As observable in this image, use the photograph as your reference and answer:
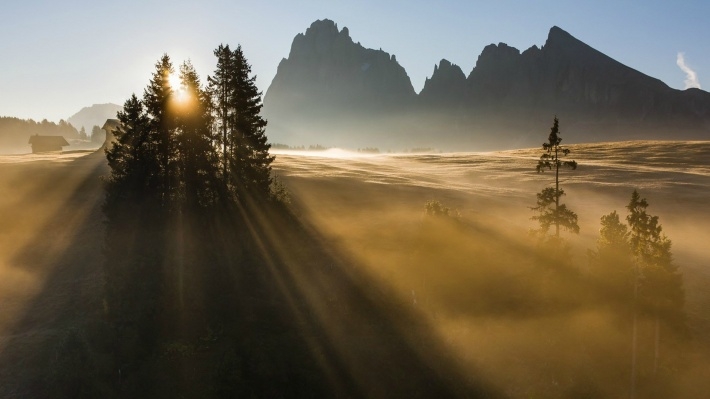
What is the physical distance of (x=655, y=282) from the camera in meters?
29.1

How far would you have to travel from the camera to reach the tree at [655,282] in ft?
94.1

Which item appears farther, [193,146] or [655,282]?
[193,146]

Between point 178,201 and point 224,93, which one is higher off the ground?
point 224,93

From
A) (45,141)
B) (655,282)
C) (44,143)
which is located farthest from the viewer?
(45,141)

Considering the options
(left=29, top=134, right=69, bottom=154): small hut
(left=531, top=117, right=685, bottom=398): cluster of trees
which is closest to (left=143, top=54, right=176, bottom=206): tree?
(left=531, top=117, right=685, bottom=398): cluster of trees

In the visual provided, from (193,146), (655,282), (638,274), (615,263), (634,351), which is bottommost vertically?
(634,351)

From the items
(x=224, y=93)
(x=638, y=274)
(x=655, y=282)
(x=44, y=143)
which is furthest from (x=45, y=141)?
(x=655, y=282)

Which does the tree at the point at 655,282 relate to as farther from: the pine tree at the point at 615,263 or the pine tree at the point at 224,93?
the pine tree at the point at 224,93

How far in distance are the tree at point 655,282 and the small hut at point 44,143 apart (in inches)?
4984

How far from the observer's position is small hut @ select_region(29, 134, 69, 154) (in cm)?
11107

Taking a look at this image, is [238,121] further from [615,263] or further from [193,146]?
[615,263]

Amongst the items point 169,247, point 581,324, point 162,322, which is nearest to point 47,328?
point 162,322

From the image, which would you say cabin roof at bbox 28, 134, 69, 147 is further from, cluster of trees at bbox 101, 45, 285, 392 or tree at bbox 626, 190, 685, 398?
tree at bbox 626, 190, 685, 398

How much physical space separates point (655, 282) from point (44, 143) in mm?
128703
